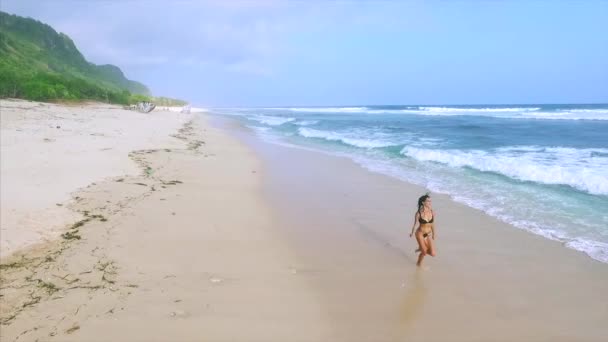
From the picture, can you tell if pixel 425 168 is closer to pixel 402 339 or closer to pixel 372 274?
pixel 372 274

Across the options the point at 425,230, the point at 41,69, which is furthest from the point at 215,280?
the point at 41,69

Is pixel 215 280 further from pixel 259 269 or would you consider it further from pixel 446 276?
pixel 446 276

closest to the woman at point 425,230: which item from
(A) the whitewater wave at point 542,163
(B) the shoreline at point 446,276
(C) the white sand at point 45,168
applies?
(B) the shoreline at point 446,276

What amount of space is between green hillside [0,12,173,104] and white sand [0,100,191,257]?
16.8 meters

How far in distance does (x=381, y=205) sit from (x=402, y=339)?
17.6 feet

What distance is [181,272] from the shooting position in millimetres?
4930

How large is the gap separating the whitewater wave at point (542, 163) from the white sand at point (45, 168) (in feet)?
37.2

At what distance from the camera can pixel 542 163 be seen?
1380 centimetres

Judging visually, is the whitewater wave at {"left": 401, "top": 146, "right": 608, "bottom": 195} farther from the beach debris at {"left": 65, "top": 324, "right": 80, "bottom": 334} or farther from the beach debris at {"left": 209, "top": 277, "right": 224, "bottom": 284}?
the beach debris at {"left": 65, "top": 324, "right": 80, "bottom": 334}

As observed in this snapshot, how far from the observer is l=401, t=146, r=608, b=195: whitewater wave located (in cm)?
1086

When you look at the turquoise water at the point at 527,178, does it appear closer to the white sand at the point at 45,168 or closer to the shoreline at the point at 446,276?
the shoreline at the point at 446,276

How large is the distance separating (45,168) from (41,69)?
52756 mm

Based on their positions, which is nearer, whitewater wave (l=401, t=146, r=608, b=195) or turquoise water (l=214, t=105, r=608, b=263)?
turquoise water (l=214, t=105, r=608, b=263)

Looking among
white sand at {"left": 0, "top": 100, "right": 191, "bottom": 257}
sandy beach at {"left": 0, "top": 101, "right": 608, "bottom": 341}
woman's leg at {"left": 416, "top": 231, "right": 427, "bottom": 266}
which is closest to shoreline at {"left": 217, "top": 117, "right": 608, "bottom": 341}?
sandy beach at {"left": 0, "top": 101, "right": 608, "bottom": 341}
